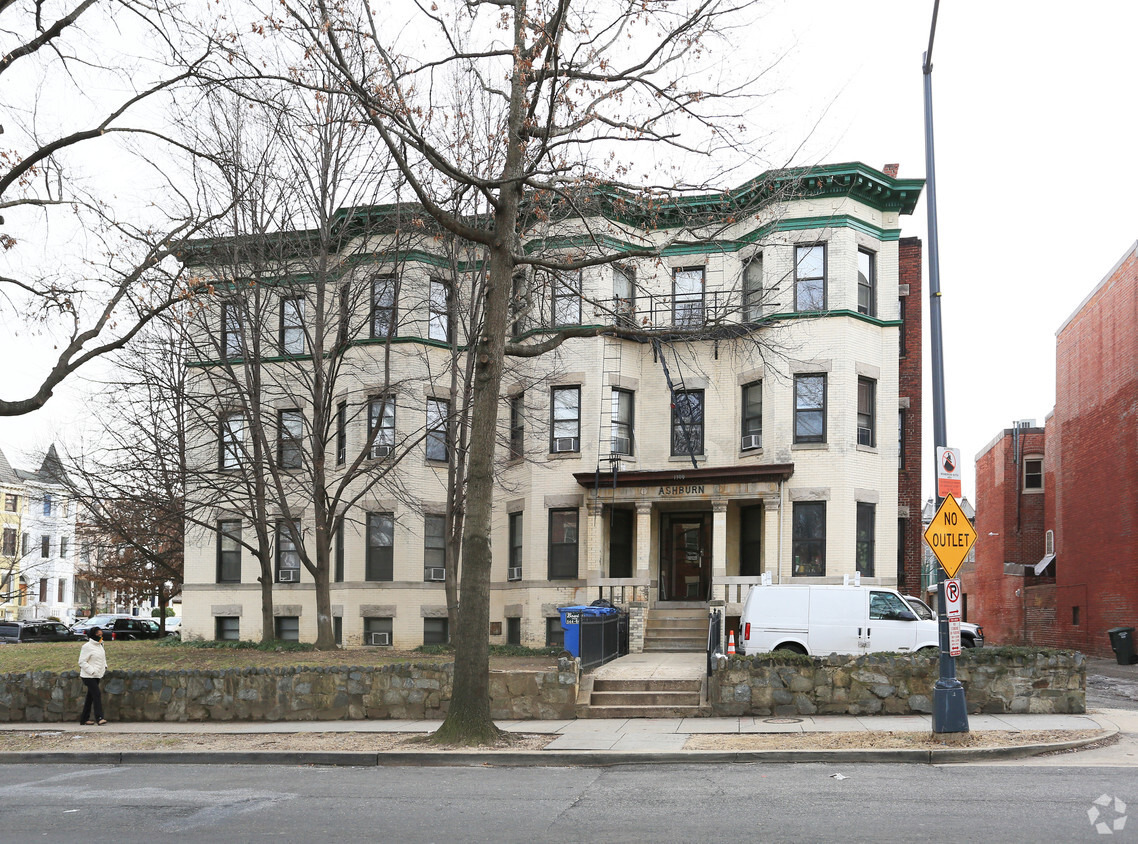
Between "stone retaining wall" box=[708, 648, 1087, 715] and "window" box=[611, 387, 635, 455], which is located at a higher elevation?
"window" box=[611, 387, 635, 455]

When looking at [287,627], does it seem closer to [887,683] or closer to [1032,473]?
[887,683]

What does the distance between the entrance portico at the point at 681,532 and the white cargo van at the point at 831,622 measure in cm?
548

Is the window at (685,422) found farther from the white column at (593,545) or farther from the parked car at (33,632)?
the parked car at (33,632)

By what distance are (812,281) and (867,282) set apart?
1.57 metres

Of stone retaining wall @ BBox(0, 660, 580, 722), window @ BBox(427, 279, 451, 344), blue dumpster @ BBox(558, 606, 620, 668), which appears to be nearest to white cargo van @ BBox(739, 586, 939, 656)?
blue dumpster @ BBox(558, 606, 620, 668)

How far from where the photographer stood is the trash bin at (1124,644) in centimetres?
2980

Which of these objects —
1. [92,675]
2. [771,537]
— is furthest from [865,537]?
[92,675]

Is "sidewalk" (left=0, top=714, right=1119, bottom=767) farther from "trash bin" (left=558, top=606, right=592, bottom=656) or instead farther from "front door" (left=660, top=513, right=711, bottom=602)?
"front door" (left=660, top=513, right=711, bottom=602)

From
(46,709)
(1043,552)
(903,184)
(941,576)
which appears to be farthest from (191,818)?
(1043,552)

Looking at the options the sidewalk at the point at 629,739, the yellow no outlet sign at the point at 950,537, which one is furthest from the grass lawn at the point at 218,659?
the yellow no outlet sign at the point at 950,537

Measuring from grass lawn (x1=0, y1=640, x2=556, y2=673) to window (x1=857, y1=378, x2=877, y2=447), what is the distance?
33.4 ft

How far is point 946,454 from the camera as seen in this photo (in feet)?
45.4

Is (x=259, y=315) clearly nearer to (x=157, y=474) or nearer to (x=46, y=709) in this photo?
(x=157, y=474)

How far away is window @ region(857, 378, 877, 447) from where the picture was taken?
28422mm
